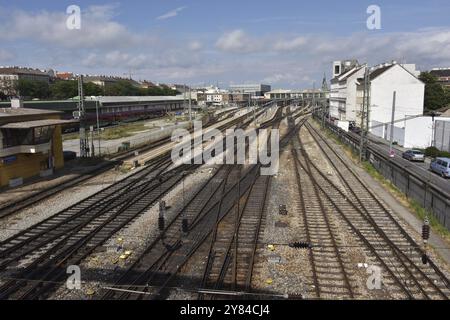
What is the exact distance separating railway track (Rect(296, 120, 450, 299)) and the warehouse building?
1618 cm

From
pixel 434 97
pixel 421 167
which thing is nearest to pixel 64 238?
pixel 421 167

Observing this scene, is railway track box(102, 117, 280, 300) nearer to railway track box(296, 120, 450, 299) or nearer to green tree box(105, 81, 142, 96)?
railway track box(296, 120, 450, 299)

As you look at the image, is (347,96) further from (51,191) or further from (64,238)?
(64,238)

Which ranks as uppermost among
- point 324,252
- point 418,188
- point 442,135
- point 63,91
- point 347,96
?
point 63,91

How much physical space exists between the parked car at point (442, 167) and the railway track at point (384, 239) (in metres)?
5.61

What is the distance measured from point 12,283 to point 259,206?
410 inches

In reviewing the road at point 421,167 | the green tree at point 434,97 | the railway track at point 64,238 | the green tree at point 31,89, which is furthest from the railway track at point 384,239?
the green tree at point 31,89

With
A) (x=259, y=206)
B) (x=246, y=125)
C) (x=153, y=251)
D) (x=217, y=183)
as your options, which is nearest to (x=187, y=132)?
(x=246, y=125)

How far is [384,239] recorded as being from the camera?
1355 cm

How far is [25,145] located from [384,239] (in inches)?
777

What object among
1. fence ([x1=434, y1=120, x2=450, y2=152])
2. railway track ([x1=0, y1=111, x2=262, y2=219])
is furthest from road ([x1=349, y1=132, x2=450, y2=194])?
railway track ([x1=0, y1=111, x2=262, y2=219])

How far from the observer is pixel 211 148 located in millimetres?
38500

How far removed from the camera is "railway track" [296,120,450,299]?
396 inches

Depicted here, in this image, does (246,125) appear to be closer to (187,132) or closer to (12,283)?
(187,132)
